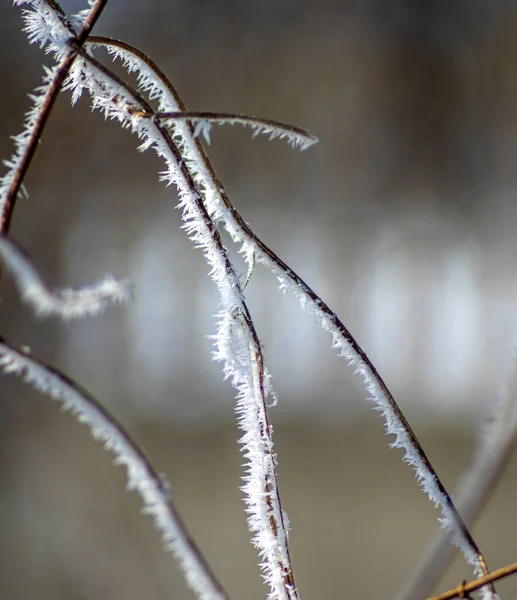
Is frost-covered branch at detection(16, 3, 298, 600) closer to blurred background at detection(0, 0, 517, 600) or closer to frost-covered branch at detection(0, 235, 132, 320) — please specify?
frost-covered branch at detection(0, 235, 132, 320)

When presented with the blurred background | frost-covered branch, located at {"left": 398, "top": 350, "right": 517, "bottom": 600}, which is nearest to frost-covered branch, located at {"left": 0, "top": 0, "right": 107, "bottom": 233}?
frost-covered branch, located at {"left": 398, "top": 350, "right": 517, "bottom": 600}

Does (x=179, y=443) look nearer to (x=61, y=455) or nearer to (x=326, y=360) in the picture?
(x=61, y=455)

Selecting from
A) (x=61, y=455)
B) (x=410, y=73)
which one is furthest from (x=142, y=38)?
(x=61, y=455)

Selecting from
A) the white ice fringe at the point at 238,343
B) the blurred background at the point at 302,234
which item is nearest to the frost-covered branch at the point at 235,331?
the white ice fringe at the point at 238,343

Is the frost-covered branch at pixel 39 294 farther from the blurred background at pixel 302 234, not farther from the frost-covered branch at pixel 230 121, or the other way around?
the blurred background at pixel 302 234

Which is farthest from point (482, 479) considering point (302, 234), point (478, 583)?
point (302, 234)

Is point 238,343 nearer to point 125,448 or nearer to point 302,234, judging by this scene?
point 125,448
